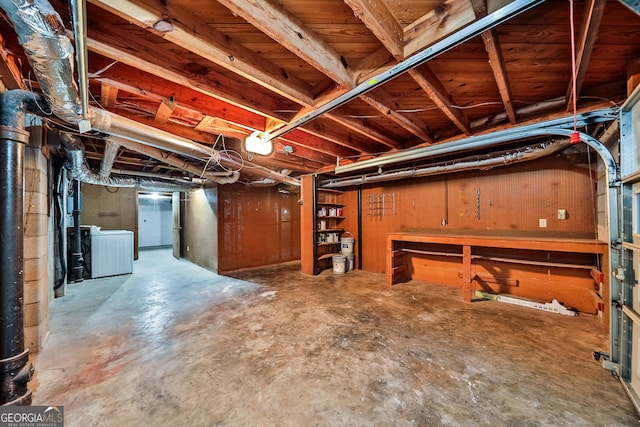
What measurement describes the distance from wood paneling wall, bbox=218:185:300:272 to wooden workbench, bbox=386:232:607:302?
9.90 ft

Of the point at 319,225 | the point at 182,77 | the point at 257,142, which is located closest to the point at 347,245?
the point at 319,225

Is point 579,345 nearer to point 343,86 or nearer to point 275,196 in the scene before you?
point 343,86

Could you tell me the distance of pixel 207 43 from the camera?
1395 mm

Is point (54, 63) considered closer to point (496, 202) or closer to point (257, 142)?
point (257, 142)

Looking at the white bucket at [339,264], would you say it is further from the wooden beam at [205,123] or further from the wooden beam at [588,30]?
the wooden beam at [588,30]

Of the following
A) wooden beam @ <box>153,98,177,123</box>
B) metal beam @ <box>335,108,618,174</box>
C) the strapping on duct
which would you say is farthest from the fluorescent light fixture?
the strapping on duct

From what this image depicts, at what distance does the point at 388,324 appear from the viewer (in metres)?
2.59

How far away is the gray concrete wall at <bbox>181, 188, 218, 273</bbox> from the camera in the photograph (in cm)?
517

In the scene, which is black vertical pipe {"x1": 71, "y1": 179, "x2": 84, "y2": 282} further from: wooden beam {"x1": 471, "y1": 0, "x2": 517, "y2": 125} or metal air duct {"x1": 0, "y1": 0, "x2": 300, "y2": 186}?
wooden beam {"x1": 471, "y1": 0, "x2": 517, "y2": 125}

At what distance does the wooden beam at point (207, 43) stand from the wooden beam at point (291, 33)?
345 millimetres

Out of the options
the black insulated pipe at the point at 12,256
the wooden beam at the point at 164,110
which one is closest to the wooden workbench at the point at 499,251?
the wooden beam at the point at 164,110

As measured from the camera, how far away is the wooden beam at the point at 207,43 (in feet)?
3.80

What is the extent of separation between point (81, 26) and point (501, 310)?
4327mm

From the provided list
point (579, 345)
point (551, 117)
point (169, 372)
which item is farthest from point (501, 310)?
point (169, 372)
